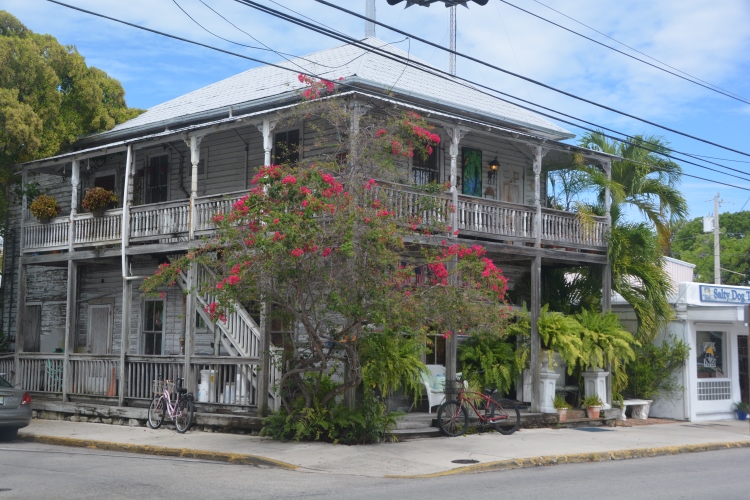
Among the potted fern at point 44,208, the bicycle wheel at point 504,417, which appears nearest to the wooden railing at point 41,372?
the potted fern at point 44,208

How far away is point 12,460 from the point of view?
42.6 feet

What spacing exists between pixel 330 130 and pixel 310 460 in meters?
7.99

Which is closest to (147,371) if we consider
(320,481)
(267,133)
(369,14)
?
(267,133)

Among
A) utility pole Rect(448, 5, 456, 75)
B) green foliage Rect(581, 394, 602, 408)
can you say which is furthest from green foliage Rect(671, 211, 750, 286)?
green foliage Rect(581, 394, 602, 408)

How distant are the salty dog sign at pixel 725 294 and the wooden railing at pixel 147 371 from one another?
12546 millimetres

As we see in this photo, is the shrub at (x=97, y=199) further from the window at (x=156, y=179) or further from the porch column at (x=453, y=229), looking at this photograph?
the porch column at (x=453, y=229)

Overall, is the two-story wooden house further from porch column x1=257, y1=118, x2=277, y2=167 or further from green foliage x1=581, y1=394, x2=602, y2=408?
green foliage x1=581, y1=394, x2=602, y2=408

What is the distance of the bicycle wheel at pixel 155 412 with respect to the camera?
1719 cm

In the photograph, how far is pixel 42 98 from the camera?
2239 cm

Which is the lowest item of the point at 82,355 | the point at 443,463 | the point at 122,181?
the point at 443,463

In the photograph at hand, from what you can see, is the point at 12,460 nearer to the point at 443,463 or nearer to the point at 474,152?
the point at 443,463

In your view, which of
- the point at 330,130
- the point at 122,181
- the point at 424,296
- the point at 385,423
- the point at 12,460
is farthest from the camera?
the point at 122,181

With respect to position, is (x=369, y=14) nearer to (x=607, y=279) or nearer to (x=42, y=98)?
(x=42, y=98)

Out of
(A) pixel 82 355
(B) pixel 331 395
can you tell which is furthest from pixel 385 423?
(A) pixel 82 355
